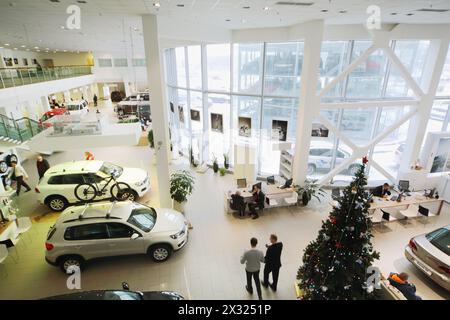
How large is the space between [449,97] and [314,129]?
16.4 ft

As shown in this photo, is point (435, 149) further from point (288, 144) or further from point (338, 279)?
point (338, 279)

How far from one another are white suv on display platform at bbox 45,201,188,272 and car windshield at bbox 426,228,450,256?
5.70 metres

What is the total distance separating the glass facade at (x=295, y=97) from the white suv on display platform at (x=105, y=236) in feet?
17.8

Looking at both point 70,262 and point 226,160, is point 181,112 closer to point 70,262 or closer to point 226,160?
point 226,160

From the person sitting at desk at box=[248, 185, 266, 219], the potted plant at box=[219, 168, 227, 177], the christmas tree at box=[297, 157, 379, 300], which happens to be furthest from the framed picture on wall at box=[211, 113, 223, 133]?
the christmas tree at box=[297, 157, 379, 300]

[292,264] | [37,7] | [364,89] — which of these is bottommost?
[292,264]

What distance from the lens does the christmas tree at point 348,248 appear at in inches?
152

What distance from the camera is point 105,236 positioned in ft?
18.9

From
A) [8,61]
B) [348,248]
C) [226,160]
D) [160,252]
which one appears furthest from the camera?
[8,61]

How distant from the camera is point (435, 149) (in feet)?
31.2

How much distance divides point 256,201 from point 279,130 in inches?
131

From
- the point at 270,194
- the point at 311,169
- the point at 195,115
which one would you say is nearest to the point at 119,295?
the point at 270,194

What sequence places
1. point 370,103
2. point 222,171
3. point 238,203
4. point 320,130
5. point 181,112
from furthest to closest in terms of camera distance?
point 181,112 < point 222,171 < point 320,130 < point 370,103 < point 238,203

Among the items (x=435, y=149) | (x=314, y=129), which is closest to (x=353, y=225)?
(x=314, y=129)
